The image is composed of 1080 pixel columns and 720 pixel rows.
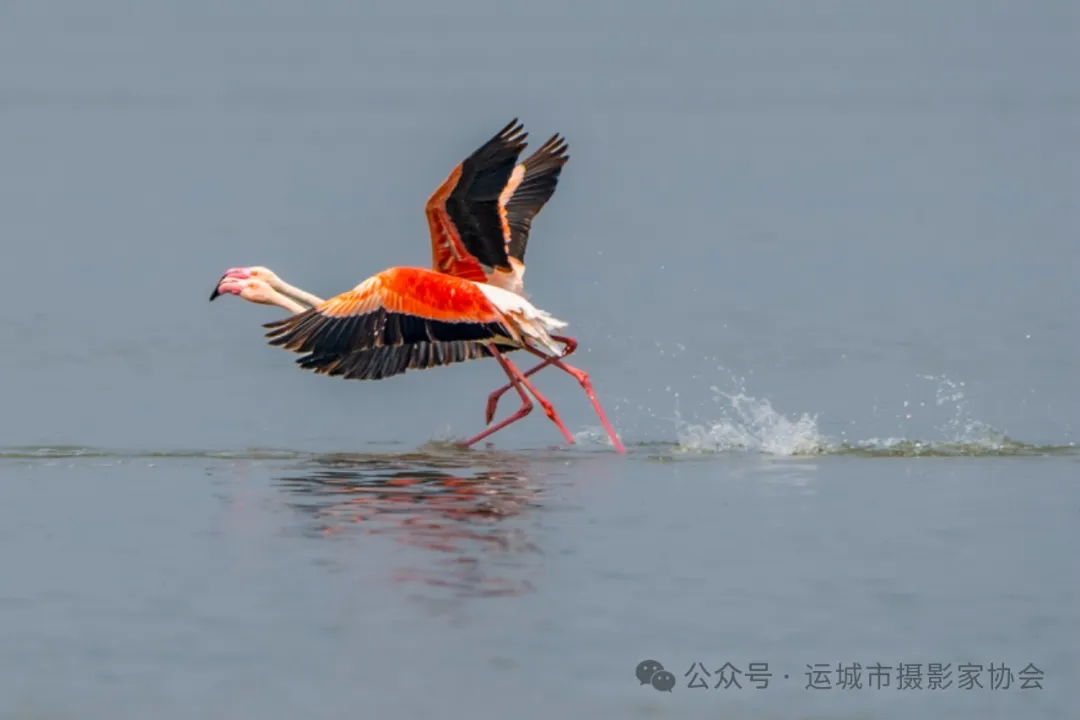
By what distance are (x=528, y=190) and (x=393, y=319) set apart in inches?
124

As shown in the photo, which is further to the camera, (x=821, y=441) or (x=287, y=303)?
(x=287, y=303)

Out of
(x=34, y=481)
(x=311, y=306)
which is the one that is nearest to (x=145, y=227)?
(x=311, y=306)

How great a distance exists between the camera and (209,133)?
166ft

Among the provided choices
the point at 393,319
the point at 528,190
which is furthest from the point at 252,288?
the point at 528,190

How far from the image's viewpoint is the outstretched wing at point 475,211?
17.6 m

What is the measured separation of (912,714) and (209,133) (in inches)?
1641

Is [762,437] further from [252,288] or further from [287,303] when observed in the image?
[252,288]

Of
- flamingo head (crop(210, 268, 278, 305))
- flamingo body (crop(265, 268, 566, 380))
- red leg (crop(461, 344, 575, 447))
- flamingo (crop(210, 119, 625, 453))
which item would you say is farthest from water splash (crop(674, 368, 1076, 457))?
flamingo head (crop(210, 268, 278, 305))

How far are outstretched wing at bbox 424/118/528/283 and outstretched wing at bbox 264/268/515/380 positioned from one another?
403 millimetres

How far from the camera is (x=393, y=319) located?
58.1 feet

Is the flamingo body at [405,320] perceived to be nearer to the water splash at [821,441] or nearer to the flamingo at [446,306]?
the flamingo at [446,306]

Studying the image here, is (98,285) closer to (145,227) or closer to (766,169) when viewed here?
(145,227)

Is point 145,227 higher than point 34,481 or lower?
higher

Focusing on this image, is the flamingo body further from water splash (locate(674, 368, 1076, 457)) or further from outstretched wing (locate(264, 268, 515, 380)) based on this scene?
water splash (locate(674, 368, 1076, 457))
